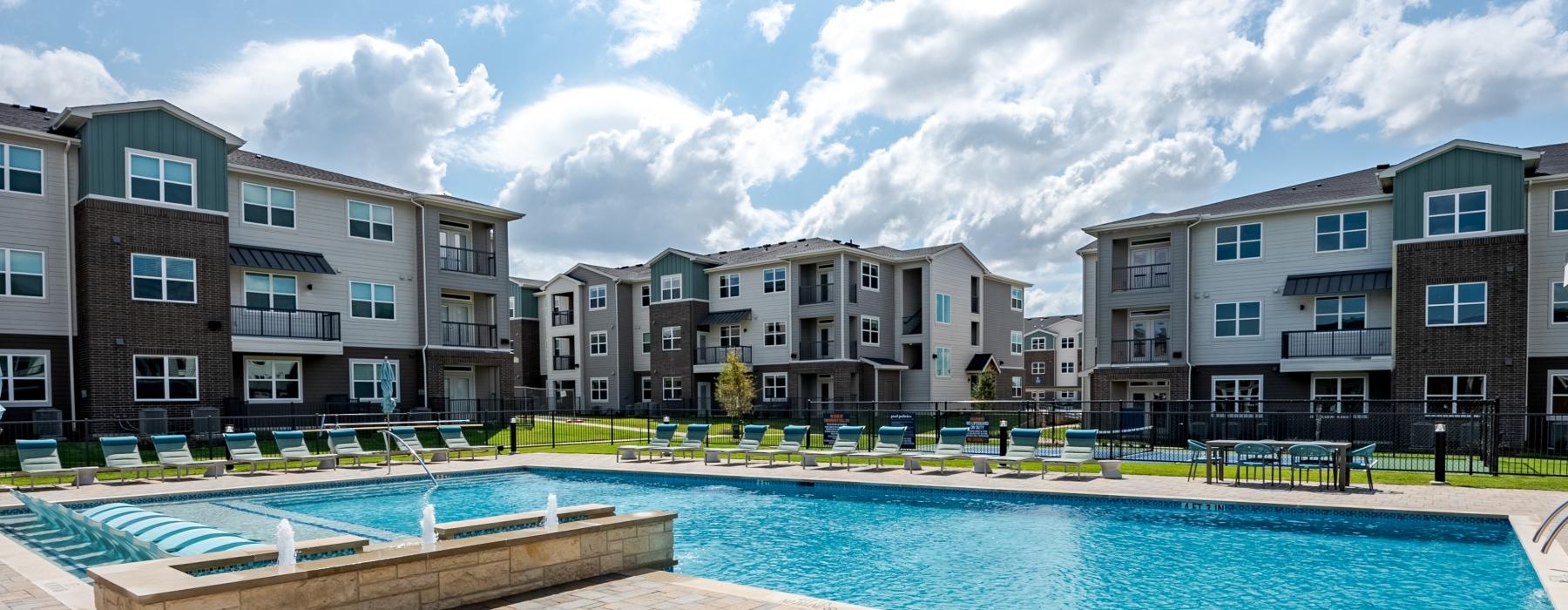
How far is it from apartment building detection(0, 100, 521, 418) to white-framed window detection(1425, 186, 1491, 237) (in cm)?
3224

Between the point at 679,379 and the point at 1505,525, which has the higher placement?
the point at 679,379

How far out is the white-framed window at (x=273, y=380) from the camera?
99.8 feet

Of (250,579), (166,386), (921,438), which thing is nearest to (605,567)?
(250,579)

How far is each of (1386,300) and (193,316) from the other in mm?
Result: 36523

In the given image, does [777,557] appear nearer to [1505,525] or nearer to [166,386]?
[1505,525]

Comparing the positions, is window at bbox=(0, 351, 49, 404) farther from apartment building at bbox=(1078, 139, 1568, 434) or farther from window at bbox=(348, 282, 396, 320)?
apartment building at bbox=(1078, 139, 1568, 434)

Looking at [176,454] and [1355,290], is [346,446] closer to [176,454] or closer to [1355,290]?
[176,454]

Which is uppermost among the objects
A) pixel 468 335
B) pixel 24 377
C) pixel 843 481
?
pixel 468 335

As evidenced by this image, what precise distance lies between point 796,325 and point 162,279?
26.6m

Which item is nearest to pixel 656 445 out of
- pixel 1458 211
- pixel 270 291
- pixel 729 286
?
pixel 270 291

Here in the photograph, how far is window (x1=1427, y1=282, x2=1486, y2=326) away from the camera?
86.2ft

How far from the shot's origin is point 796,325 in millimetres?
45812

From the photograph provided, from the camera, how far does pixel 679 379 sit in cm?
4894

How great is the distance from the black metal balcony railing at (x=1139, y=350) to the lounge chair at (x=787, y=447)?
15064 mm
